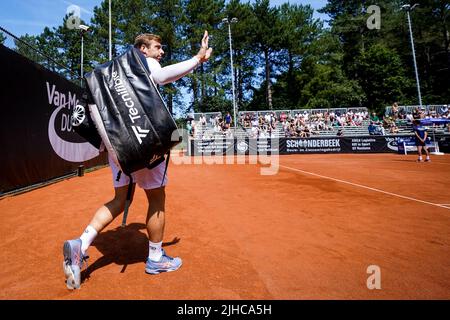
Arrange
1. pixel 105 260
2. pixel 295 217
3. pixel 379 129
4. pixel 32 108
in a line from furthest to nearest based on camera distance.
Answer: pixel 379 129 < pixel 32 108 < pixel 295 217 < pixel 105 260

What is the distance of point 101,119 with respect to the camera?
6.39 ft

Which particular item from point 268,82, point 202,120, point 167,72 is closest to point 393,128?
point 202,120

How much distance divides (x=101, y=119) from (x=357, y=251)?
2.80m

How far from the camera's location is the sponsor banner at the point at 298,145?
18.1 meters

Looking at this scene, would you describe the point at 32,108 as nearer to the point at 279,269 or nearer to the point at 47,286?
the point at 47,286

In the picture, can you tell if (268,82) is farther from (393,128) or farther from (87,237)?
(87,237)

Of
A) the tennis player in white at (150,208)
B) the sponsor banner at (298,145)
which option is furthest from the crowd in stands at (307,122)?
the tennis player in white at (150,208)

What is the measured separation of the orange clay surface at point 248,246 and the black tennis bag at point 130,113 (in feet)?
3.61

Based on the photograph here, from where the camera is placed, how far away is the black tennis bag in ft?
6.17

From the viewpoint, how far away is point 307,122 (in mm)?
23375

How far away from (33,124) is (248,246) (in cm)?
631

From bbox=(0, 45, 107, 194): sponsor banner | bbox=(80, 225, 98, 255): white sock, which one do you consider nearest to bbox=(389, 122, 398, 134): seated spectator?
bbox=(0, 45, 107, 194): sponsor banner

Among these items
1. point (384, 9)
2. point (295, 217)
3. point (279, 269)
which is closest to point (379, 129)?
point (295, 217)

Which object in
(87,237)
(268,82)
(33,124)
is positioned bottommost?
(87,237)
